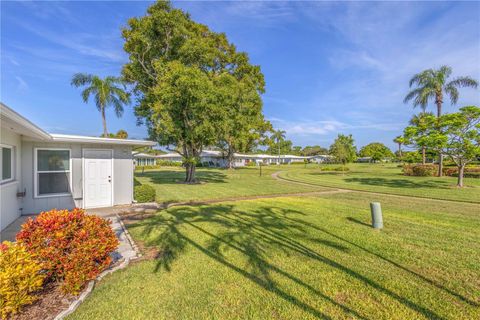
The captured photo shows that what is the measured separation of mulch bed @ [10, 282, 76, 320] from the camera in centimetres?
281

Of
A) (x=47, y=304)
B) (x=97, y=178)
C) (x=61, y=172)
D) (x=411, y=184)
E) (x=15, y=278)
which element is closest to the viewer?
(x=15, y=278)

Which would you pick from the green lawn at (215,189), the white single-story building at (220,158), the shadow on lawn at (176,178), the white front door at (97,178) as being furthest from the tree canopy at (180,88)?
the white single-story building at (220,158)

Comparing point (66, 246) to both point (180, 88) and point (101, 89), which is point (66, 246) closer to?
point (180, 88)

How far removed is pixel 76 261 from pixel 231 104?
40.7 feet

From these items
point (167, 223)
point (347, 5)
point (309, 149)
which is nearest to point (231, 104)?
point (347, 5)

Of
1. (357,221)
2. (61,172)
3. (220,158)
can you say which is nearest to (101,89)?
(61,172)

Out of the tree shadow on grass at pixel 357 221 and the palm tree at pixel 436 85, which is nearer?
the tree shadow on grass at pixel 357 221

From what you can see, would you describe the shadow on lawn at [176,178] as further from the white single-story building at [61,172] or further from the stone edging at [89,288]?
the stone edging at [89,288]

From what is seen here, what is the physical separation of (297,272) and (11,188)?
764 cm

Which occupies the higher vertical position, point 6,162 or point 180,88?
point 180,88

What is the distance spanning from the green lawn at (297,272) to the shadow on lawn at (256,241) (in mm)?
23

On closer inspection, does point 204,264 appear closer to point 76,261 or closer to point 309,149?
point 76,261

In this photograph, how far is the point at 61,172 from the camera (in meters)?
8.09

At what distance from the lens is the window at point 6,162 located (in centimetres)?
586
